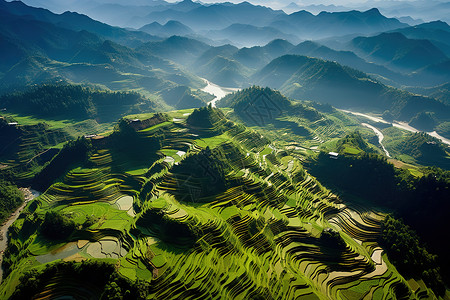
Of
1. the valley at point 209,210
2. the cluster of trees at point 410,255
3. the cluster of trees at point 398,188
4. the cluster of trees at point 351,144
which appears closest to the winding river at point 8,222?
the valley at point 209,210

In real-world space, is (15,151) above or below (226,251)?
below

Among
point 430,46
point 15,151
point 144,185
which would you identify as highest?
point 430,46

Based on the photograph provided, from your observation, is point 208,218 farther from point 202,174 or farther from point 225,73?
point 225,73

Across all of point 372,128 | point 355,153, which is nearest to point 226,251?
point 355,153

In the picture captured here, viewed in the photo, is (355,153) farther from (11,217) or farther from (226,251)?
(11,217)

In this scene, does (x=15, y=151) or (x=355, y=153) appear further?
(x=15, y=151)

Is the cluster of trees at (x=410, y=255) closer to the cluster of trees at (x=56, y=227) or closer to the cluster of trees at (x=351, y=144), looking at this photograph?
the cluster of trees at (x=351, y=144)

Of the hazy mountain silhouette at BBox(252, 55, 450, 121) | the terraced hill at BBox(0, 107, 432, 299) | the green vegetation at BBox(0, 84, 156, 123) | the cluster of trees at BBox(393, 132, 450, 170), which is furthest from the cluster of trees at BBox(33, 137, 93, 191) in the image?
the hazy mountain silhouette at BBox(252, 55, 450, 121)
